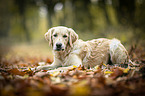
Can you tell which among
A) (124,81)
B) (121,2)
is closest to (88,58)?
(124,81)

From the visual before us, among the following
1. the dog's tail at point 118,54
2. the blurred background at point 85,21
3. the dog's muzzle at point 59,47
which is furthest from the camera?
the blurred background at point 85,21

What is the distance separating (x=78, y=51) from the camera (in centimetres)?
446

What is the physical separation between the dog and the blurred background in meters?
4.60

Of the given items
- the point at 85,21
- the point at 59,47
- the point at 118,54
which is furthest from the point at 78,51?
the point at 85,21

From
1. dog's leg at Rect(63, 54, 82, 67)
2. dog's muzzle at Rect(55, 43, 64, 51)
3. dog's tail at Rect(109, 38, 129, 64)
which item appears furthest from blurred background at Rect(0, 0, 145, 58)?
dog's muzzle at Rect(55, 43, 64, 51)

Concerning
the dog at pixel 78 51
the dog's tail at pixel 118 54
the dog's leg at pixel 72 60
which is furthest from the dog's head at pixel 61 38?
the dog's tail at pixel 118 54

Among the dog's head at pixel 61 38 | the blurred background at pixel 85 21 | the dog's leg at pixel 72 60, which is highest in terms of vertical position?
Answer: the blurred background at pixel 85 21

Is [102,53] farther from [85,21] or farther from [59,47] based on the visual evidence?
[85,21]

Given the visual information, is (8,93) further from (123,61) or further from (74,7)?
(74,7)

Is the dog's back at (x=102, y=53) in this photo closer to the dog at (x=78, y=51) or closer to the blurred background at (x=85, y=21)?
the dog at (x=78, y=51)

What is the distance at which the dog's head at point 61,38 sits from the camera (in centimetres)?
409

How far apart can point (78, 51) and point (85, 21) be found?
1560 cm

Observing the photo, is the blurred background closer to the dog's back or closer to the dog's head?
the dog's back

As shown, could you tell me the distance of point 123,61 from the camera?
4555 millimetres
